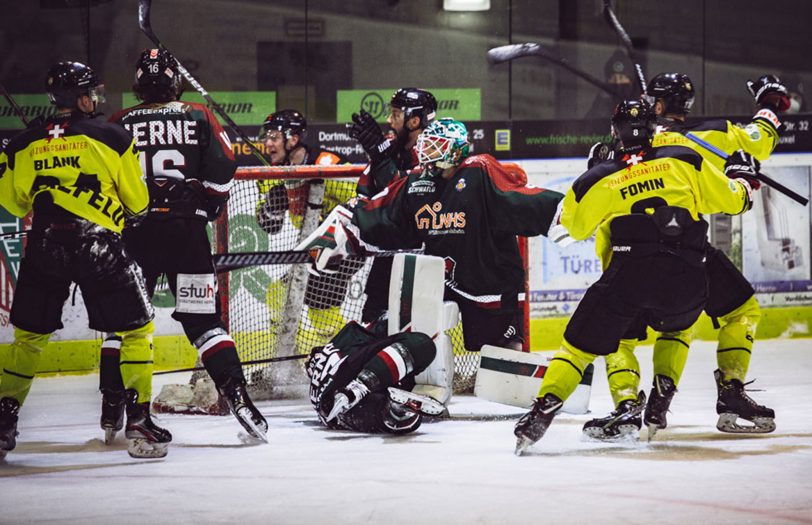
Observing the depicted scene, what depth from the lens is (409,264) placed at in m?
5.62

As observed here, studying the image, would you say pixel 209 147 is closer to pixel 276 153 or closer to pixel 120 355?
pixel 120 355

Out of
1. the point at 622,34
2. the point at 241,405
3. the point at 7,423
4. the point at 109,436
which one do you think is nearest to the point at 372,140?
the point at 241,405

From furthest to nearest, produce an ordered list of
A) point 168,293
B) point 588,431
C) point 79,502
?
point 168,293, point 588,431, point 79,502

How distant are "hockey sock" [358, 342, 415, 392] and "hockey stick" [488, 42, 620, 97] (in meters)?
3.99

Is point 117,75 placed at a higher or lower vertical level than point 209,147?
higher

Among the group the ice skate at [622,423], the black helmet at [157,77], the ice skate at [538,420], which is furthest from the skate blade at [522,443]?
the black helmet at [157,77]

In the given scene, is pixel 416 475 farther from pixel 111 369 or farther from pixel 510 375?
pixel 111 369

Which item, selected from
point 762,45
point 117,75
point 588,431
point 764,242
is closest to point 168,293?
point 117,75

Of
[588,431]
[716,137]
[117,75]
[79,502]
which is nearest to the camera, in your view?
[79,502]

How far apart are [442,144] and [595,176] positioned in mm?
942

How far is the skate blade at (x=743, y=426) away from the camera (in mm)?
5309

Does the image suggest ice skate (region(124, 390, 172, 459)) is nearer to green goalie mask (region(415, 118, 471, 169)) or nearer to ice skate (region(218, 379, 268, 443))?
ice skate (region(218, 379, 268, 443))

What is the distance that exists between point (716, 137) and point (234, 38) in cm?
416

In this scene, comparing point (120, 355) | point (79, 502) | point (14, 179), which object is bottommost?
point (79, 502)
